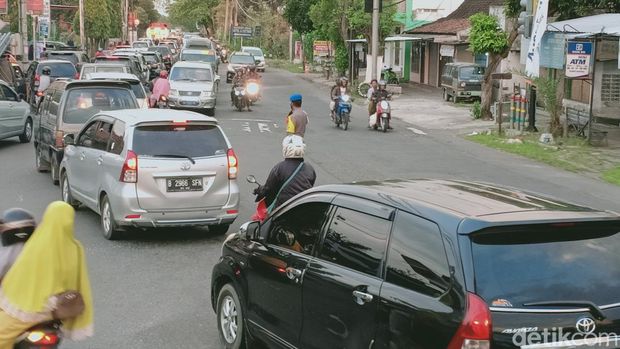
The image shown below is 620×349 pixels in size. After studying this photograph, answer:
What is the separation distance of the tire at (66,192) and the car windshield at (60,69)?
18.4m

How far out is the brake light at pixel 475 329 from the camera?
12.6 ft

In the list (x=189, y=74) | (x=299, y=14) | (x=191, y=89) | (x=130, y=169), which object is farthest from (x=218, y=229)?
(x=299, y=14)

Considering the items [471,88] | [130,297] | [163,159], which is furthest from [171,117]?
[471,88]

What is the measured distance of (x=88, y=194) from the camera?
37.5 feet

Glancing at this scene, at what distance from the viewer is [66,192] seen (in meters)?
12.6

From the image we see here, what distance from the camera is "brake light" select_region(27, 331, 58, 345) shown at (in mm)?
4371

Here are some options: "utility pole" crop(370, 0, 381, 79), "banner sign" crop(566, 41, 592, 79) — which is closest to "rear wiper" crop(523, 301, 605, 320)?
"banner sign" crop(566, 41, 592, 79)

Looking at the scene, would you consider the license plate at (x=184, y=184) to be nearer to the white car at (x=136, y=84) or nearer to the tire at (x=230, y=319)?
the tire at (x=230, y=319)

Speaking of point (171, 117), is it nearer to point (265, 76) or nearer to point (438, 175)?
point (438, 175)

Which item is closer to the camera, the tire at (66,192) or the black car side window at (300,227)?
the black car side window at (300,227)

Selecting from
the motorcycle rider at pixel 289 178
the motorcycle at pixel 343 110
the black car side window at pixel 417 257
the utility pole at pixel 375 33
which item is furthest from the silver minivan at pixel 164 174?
the utility pole at pixel 375 33

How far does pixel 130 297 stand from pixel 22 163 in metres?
10.8

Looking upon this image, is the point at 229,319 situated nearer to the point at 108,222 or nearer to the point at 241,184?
the point at 108,222

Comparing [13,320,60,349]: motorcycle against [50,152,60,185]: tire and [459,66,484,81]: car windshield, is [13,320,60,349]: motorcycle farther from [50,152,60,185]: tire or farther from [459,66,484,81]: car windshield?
[459,66,484,81]: car windshield
